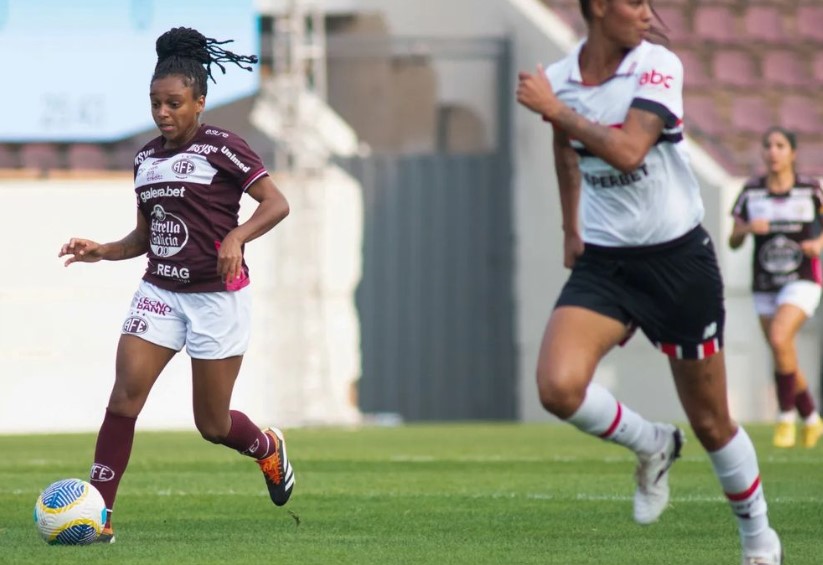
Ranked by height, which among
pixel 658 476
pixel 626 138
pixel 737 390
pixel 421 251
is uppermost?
pixel 626 138

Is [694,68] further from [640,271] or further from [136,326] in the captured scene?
[640,271]

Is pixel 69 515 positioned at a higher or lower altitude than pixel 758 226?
lower

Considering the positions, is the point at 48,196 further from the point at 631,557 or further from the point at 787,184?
the point at 631,557

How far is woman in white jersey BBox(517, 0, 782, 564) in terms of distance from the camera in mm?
5445

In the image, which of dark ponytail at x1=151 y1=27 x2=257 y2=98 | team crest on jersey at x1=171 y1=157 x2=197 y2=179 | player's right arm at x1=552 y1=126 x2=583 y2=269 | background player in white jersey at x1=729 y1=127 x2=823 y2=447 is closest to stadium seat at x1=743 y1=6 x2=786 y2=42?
background player in white jersey at x1=729 y1=127 x2=823 y2=447

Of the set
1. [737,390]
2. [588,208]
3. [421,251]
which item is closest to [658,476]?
[588,208]

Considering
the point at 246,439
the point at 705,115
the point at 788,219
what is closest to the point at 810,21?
the point at 705,115

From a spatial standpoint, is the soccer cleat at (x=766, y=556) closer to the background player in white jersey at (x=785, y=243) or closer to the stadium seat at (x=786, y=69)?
the background player in white jersey at (x=785, y=243)

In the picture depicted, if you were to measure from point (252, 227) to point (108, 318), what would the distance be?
11938 mm

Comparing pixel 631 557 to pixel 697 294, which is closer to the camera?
pixel 697 294

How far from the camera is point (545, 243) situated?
60.8ft

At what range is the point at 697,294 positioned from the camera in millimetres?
5559

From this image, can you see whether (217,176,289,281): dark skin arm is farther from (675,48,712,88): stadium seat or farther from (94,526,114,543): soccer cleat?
(675,48,712,88): stadium seat

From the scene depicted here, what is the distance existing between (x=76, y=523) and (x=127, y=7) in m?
12.1
